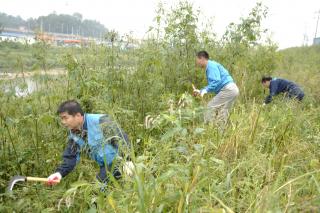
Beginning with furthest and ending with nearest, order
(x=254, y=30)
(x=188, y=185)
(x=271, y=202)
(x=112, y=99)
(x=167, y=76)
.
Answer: (x=254, y=30)
(x=167, y=76)
(x=112, y=99)
(x=188, y=185)
(x=271, y=202)

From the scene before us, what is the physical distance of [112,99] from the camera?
4004 mm

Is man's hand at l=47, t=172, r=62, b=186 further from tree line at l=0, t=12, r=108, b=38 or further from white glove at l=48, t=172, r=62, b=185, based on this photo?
tree line at l=0, t=12, r=108, b=38

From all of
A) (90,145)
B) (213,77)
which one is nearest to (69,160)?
(90,145)

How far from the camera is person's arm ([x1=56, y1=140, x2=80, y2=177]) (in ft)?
9.19

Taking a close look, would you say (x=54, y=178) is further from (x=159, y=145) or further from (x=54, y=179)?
(x=159, y=145)

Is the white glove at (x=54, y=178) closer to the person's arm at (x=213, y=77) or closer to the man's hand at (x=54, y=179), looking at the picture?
the man's hand at (x=54, y=179)

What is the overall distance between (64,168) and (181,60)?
3.40 m

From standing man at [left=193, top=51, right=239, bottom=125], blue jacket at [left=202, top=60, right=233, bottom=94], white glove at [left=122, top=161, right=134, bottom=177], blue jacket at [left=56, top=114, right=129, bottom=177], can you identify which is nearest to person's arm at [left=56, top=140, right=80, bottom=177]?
blue jacket at [left=56, top=114, right=129, bottom=177]

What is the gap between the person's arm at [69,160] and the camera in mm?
2801

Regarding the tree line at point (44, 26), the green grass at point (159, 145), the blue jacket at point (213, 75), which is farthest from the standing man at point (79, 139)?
the blue jacket at point (213, 75)

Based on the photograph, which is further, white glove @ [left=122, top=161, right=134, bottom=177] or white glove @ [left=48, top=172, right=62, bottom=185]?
white glove @ [left=48, top=172, right=62, bottom=185]

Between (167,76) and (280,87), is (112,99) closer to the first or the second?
(167,76)

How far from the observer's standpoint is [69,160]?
2.83m

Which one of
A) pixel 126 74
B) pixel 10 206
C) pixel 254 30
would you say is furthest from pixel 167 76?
pixel 10 206
